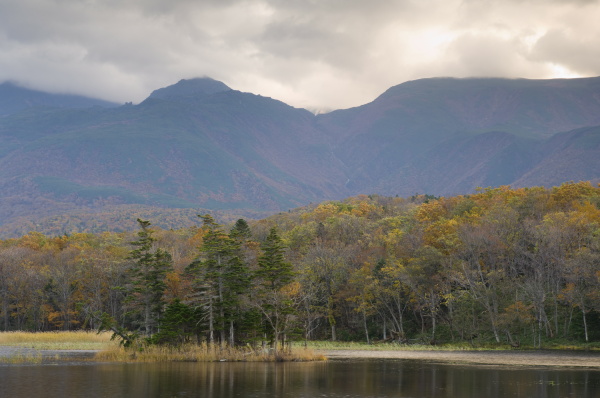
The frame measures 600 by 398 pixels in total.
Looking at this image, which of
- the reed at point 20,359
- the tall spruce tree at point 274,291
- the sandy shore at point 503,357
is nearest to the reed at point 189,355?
the tall spruce tree at point 274,291

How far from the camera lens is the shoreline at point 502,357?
2554 inches

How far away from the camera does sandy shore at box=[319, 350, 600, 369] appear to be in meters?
65.2

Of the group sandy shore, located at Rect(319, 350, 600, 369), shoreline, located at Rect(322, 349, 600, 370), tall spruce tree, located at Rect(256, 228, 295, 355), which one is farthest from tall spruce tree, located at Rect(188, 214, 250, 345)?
sandy shore, located at Rect(319, 350, 600, 369)

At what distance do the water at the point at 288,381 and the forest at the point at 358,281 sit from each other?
9162 mm

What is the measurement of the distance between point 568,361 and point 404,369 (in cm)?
1895

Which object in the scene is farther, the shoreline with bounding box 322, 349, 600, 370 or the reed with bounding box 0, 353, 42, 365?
the shoreline with bounding box 322, 349, 600, 370

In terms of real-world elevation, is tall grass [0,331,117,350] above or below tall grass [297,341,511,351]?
above

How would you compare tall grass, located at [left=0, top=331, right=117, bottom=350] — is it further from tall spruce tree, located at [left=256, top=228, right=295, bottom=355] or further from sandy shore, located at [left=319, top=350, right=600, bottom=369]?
sandy shore, located at [left=319, top=350, right=600, bottom=369]

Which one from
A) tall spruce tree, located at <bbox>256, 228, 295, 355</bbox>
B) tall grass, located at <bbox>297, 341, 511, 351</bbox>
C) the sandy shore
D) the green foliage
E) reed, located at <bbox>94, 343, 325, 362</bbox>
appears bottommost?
tall grass, located at <bbox>297, 341, 511, 351</bbox>

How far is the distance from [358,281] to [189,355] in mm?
42950

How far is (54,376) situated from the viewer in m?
50.9

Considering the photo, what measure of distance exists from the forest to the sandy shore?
27.1 ft

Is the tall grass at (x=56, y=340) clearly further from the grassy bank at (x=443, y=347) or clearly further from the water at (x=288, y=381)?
the grassy bank at (x=443, y=347)

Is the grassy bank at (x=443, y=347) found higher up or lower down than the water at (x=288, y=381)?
lower down
